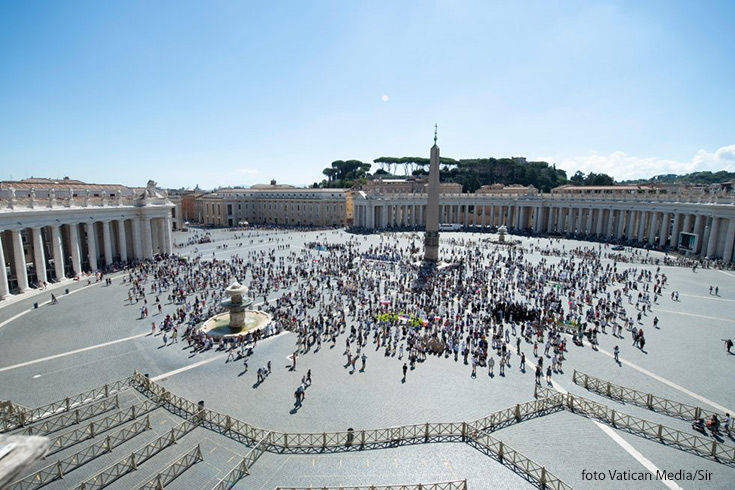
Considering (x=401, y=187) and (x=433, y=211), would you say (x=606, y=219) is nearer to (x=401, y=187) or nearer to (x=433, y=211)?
(x=433, y=211)

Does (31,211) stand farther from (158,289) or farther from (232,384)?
(232,384)

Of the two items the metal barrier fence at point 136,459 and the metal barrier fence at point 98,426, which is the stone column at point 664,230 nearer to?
the metal barrier fence at point 136,459

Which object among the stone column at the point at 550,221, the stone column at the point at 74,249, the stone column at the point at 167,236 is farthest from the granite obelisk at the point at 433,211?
the stone column at the point at 550,221

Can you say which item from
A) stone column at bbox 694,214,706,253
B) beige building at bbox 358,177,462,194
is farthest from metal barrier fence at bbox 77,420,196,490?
beige building at bbox 358,177,462,194

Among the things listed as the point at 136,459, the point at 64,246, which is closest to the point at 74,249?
the point at 64,246

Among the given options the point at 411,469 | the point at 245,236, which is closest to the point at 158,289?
the point at 411,469

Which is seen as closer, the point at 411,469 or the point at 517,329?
the point at 411,469

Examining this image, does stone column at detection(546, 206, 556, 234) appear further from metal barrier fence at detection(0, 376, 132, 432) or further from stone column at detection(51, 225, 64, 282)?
metal barrier fence at detection(0, 376, 132, 432)
